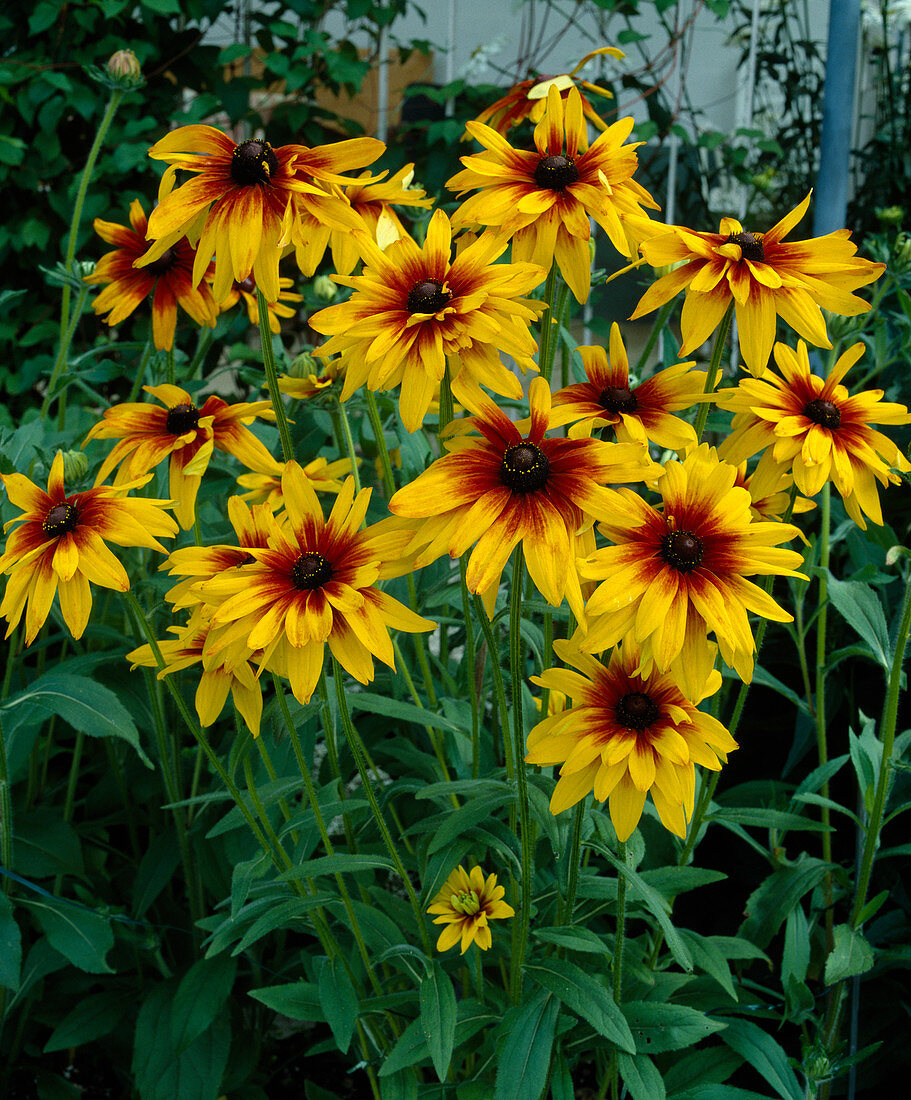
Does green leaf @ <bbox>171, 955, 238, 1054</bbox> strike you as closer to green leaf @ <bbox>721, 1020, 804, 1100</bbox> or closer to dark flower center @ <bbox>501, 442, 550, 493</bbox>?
green leaf @ <bbox>721, 1020, 804, 1100</bbox>

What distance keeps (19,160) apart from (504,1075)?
2.23 m

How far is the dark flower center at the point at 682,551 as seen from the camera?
582mm

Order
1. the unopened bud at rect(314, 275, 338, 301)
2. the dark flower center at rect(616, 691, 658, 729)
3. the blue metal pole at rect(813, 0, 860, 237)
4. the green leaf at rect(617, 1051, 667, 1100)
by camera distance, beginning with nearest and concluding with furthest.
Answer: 1. the dark flower center at rect(616, 691, 658, 729)
2. the green leaf at rect(617, 1051, 667, 1100)
3. the unopened bud at rect(314, 275, 338, 301)
4. the blue metal pole at rect(813, 0, 860, 237)

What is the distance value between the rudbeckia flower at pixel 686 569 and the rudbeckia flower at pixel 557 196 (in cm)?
19

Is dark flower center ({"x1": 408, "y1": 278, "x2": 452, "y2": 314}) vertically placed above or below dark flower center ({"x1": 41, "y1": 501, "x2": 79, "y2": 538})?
above

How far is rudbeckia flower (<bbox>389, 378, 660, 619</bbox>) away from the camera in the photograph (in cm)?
56

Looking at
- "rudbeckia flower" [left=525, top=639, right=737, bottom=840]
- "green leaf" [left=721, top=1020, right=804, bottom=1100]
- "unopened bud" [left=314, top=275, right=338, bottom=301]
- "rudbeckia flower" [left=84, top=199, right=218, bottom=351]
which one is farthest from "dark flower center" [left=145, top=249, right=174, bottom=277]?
"green leaf" [left=721, top=1020, right=804, bottom=1100]

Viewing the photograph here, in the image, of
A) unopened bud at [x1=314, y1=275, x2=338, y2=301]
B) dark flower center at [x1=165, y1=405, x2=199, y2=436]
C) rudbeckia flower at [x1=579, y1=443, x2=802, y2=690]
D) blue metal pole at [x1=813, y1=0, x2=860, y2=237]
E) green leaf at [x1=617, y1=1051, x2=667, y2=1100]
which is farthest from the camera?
blue metal pole at [x1=813, y1=0, x2=860, y2=237]

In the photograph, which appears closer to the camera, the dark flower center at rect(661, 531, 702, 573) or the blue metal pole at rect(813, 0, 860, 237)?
the dark flower center at rect(661, 531, 702, 573)

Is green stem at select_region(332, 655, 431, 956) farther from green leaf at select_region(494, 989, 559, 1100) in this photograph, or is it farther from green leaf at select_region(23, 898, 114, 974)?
green leaf at select_region(23, 898, 114, 974)

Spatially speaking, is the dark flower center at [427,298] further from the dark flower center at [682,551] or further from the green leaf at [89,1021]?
the green leaf at [89,1021]

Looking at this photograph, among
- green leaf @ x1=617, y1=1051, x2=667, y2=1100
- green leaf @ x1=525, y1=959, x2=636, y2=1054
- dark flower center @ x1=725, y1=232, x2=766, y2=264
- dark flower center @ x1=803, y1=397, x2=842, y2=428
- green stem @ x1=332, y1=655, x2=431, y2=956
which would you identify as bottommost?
green leaf @ x1=617, y1=1051, x2=667, y2=1100

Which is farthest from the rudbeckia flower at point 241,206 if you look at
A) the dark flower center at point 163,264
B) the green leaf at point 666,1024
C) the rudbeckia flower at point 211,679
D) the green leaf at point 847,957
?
the green leaf at point 847,957

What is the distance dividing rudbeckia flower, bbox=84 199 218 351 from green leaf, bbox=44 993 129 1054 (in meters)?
0.71
